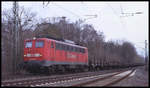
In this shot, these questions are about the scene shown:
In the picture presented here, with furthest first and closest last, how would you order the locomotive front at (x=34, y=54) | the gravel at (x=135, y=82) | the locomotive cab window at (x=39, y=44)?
1. the locomotive cab window at (x=39, y=44)
2. the locomotive front at (x=34, y=54)
3. the gravel at (x=135, y=82)

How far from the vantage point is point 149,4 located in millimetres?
22297

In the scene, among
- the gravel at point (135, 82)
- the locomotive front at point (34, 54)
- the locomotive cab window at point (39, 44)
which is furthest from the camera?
the locomotive cab window at point (39, 44)

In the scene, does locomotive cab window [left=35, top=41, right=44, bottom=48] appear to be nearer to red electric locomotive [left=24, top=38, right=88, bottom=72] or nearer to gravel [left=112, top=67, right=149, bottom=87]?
red electric locomotive [left=24, top=38, right=88, bottom=72]

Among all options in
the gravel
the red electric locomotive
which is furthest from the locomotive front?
the gravel

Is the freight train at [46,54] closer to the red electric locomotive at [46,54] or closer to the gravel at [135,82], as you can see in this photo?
the red electric locomotive at [46,54]

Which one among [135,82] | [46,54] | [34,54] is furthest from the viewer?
[34,54]

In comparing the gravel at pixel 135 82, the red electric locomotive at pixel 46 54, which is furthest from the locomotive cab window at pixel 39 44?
the gravel at pixel 135 82

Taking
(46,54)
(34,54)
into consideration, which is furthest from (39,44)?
(46,54)

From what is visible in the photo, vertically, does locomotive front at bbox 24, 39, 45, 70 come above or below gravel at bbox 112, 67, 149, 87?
above

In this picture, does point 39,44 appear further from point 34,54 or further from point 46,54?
point 46,54

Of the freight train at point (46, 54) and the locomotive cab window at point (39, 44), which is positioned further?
the locomotive cab window at point (39, 44)

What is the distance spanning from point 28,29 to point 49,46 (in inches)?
454

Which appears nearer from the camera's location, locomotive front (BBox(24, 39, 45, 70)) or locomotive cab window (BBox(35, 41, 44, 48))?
locomotive front (BBox(24, 39, 45, 70))

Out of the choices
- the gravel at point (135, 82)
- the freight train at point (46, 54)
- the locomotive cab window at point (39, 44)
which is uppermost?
the locomotive cab window at point (39, 44)
